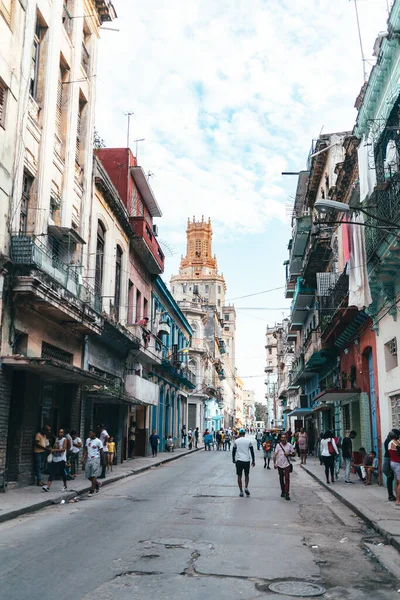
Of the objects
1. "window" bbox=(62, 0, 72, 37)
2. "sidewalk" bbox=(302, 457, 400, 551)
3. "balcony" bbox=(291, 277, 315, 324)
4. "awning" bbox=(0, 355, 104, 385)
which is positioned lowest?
"sidewalk" bbox=(302, 457, 400, 551)

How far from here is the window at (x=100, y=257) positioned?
2292 centimetres

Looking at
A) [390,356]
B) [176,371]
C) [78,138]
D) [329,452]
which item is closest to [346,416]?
[329,452]

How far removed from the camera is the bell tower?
121 meters

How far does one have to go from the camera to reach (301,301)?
115 feet

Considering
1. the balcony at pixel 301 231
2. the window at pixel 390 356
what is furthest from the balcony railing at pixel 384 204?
the balcony at pixel 301 231

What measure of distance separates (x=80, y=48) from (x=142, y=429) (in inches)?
751

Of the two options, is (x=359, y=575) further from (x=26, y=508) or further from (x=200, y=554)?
(x=26, y=508)

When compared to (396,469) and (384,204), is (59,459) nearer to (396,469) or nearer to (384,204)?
(396,469)

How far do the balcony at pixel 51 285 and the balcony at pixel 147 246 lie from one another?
8188mm

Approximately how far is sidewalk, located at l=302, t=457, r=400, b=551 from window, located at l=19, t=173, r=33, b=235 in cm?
1077

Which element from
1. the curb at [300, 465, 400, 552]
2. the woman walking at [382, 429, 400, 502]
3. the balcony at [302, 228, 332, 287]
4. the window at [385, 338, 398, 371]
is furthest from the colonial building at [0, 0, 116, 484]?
the balcony at [302, 228, 332, 287]

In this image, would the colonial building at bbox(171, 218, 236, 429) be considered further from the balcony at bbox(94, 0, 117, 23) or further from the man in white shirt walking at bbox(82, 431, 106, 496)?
the man in white shirt walking at bbox(82, 431, 106, 496)

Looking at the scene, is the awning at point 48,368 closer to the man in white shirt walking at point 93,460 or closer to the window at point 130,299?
the man in white shirt walking at point 93,460

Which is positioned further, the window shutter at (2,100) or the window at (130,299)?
the window at (130,299)
